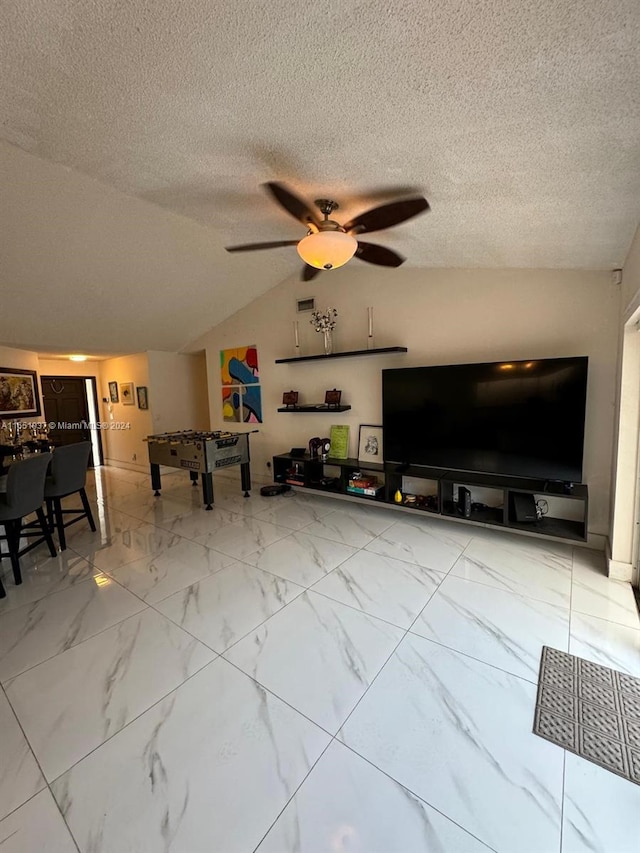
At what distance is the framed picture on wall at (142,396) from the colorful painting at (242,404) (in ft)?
4.80

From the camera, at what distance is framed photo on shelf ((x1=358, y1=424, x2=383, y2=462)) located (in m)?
4.14

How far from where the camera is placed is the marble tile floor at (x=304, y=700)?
1156 mm

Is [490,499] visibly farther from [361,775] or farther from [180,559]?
[180,559]

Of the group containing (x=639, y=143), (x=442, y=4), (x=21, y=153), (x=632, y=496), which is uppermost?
(x=21, y=153)

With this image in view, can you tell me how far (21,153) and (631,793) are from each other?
13.9 ft

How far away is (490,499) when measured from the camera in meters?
3.46

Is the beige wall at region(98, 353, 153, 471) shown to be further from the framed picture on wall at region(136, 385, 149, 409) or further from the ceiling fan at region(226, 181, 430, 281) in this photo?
the ceiling fan at region(226, 181, 430, 281)

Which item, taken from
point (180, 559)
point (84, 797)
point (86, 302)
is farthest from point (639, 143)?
point (86, 302)

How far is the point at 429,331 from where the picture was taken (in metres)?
3.71

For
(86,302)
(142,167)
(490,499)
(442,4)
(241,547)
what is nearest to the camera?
(442,4)

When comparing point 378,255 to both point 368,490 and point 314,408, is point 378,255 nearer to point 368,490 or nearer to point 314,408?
point 314,408

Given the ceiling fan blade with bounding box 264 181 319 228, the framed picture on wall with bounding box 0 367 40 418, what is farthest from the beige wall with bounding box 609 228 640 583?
the framed picture on wall with bounding box 0 367 40 418

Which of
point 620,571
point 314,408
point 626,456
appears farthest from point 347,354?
point 620,571

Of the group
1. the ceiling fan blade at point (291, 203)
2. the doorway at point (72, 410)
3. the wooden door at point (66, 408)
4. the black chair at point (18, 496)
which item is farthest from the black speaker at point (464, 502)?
the wooden door at point (66, 408)
